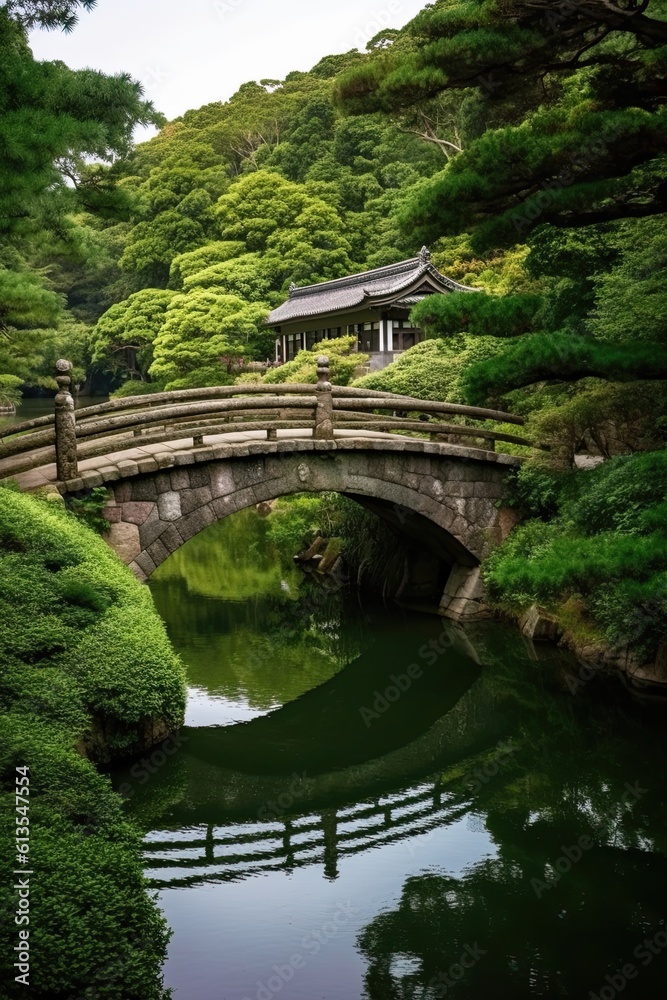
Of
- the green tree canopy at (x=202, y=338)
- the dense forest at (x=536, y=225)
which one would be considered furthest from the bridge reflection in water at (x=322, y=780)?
the green tree canopy at (x=202, y=338)

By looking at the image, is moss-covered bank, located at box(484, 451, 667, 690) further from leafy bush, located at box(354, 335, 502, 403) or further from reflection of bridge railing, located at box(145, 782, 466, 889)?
leafy bush, located at box(354, 335, 502, 403)

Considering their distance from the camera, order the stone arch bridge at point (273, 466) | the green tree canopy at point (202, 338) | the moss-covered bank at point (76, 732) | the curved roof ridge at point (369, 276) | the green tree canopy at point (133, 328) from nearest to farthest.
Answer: the moss-covered bank at point (76, 732) < the stone arch bridge at point (273, 466) < the curved roof ridge at point (369, 276) < the green tree canopy at point (202, 338) < the green tree canopy at point (133, 328)

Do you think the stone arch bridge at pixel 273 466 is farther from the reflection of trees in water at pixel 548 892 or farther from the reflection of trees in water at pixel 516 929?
the reflection of trees in water at pixel 516 929

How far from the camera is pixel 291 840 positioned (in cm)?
805

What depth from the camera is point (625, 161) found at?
1003cm

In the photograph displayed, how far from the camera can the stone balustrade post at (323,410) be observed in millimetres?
12859

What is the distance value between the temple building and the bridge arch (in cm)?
1242

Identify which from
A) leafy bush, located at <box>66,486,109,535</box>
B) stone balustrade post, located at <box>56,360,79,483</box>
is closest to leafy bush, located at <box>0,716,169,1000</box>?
leafy bush, located at <box>66,486,109,535</box>

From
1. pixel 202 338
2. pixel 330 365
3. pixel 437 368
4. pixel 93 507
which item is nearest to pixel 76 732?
pixel 93 507

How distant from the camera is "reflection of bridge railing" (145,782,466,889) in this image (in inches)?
294

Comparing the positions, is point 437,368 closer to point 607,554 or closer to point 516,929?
point 607,554

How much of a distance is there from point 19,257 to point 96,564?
20.8m

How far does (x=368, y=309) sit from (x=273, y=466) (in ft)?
61.6

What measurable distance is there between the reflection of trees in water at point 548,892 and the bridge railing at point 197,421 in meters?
5.23
